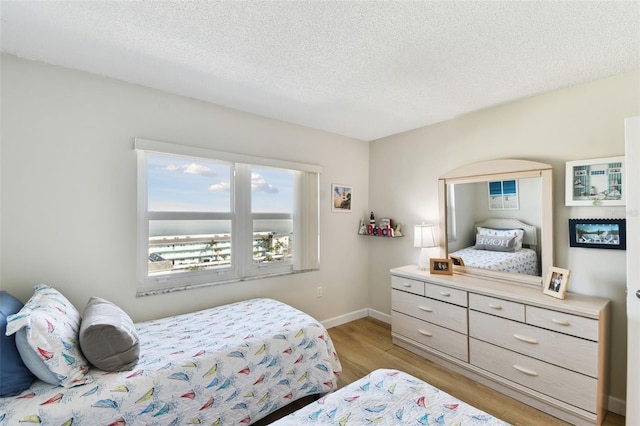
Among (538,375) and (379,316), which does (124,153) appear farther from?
(538,375)

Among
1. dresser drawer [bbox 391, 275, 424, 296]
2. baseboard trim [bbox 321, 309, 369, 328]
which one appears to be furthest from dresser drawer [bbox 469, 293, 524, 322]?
baseboard trim [bbox 321, 309, 369, 328]

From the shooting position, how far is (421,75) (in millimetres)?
2006

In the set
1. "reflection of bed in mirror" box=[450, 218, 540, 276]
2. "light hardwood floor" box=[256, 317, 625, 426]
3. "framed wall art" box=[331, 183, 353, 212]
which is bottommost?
"light hardwood floor" box=[256, 317, 625, 426]

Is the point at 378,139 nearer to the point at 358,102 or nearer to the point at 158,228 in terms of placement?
the point at 358,102

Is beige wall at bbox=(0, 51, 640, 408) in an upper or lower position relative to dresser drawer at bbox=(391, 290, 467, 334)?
upper

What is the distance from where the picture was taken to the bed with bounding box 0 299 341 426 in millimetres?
1253

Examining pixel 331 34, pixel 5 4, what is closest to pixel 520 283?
pixel 331 34

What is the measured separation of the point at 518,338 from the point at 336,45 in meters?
2.40

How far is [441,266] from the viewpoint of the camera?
274 cm

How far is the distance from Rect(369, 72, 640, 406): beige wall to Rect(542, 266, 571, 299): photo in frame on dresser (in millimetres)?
211

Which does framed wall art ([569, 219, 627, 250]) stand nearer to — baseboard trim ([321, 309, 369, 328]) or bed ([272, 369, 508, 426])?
bed ([272, 369, 508, 426])

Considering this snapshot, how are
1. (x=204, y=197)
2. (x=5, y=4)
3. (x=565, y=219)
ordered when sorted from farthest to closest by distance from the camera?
(x=204, y=197) < (x=565, y=219) < (x=5, y=4)

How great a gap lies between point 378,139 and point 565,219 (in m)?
2.16

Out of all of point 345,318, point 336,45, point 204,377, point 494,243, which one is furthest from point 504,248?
point 204,377
